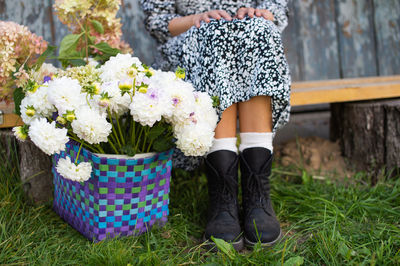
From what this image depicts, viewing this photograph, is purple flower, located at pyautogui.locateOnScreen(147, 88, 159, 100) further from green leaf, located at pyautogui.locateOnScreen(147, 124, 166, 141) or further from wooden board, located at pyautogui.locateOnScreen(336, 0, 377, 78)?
wooden board, located at pyautogui.locateOnScreen(336, 0, 377, 78)

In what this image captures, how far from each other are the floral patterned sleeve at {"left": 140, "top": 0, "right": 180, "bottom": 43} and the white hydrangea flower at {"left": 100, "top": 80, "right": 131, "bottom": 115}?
574 millimetres

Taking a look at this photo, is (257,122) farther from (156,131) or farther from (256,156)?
(156,131)

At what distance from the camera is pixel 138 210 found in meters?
1.08

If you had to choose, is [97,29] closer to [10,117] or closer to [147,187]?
[10,117]

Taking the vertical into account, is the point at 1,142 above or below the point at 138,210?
above

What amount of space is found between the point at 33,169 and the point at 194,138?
2.20 ft

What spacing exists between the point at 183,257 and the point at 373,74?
6.42 ft

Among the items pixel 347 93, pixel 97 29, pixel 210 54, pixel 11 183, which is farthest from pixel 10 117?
pixel 347 93

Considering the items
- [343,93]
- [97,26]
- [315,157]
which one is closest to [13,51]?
[97,26]

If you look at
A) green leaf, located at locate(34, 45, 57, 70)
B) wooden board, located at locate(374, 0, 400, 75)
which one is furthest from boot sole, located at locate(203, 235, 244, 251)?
wooden board, located at locate(374, 0, 400, 75)

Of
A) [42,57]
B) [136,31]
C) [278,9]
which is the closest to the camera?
[42,57]

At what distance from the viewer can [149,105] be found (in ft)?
2.90

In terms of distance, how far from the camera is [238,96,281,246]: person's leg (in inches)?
45.0

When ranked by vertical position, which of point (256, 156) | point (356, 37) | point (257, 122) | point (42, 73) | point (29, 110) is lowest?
point (256, 156)
